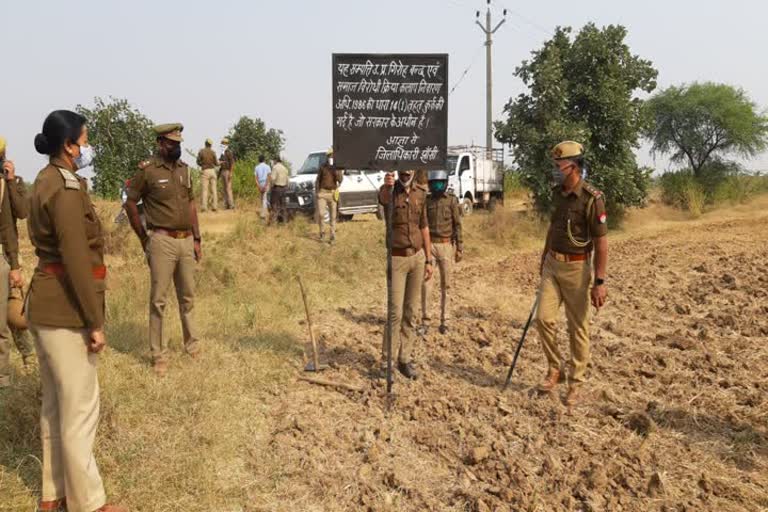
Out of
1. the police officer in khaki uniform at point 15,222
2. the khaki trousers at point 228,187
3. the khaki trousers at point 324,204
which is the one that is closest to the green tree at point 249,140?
the khaki trousers at point 228,187

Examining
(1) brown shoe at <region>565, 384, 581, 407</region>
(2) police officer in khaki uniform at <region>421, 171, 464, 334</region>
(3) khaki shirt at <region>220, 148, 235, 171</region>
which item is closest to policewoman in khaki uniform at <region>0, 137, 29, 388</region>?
(2) police officer in khaki uniform at <region>421, 171, 464, 334</region>

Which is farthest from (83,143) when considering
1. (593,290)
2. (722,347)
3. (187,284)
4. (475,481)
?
(722,347)

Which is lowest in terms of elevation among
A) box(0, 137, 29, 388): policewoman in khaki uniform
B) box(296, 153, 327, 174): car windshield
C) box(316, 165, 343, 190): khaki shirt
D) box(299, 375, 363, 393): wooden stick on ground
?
box(299, 375, 363, 393): wooden stick on ground

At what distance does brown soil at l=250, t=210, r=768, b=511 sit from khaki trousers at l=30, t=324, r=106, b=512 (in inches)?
37.0

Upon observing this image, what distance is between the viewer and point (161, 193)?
517cm

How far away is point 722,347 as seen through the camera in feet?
21.3

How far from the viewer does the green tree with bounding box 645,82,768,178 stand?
Answer: 22406mm

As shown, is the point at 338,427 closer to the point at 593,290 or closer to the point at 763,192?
the point at 593,290

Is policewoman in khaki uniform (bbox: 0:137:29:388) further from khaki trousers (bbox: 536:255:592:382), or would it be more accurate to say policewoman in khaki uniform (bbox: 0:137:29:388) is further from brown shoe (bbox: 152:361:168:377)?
khaki trousers (bbox: 536:255:592:382)

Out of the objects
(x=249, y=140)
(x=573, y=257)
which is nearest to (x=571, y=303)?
(x=573, y=257)

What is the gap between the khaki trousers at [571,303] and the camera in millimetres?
4879

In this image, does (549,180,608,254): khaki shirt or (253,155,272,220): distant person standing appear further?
(253,155,272,220): distant person standing

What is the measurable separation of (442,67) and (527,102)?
512 inches

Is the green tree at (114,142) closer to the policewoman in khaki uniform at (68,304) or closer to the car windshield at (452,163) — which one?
the car windshield at (452,163)
